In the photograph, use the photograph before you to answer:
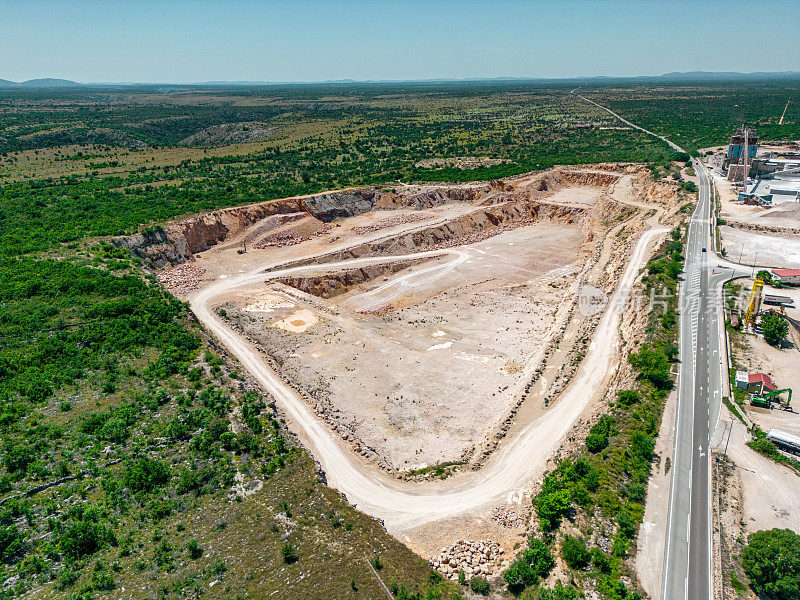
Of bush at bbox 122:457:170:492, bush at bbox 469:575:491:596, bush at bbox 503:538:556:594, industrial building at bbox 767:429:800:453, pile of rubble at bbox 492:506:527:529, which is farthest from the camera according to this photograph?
industrial building at bbox 767:429:800:453

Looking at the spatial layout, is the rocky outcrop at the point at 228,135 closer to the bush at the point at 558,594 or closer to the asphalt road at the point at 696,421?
the asphalt road at the point at 696,421

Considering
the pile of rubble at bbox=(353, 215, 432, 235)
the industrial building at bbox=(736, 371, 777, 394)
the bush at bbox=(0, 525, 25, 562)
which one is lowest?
the industrial building at bbox=(736, 371, 777, 394)

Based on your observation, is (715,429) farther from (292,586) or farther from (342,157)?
(342,157)

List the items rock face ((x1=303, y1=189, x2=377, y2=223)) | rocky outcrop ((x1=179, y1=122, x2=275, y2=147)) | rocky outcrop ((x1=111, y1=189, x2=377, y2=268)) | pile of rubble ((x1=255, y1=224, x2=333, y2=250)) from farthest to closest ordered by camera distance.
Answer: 1. rocky outcrop ((x1=179, y1=122, x2=275, y2=147))
2. rock face ((x1=303, y1=189, x2=377, y2=223))
3. pile of rubble ((x1=255, y1=224, x2=333, y2=250))
4. rocky outcrop ((x1=111, y1=189, x2=377, y2=268))

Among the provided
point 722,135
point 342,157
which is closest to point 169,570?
point 342,157

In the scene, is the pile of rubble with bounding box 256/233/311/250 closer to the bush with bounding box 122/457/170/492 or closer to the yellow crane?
the bush with bounding box 122/457/170/492

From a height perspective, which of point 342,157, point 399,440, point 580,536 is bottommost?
point 399,440

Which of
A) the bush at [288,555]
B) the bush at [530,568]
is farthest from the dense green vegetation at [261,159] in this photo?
the bush at [530,568]

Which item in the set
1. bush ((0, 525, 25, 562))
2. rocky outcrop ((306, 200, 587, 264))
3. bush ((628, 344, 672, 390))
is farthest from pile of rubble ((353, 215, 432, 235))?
bush ((0, 525, 25, 562))
